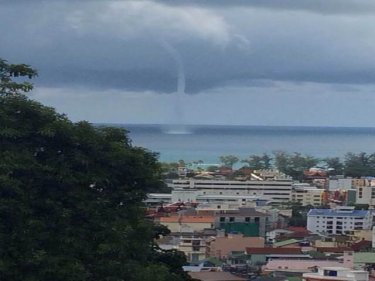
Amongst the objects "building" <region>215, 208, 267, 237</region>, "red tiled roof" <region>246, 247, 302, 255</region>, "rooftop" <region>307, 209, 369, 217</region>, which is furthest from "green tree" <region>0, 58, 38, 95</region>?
"rooftop" <region>307, 209, 369, 217</region>

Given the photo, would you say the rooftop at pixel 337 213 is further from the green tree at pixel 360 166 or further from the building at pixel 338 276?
the green tree at pixel 360 166

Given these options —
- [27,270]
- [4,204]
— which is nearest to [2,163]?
[4,204]

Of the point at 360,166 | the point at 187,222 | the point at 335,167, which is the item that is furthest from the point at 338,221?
the point at 335,167

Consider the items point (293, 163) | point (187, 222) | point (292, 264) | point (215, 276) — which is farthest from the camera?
point (293, 163)

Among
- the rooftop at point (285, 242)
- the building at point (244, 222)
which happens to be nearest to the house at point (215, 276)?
the rooftop at point (285, 242)

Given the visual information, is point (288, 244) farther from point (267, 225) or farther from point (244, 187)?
point (244, 187)
